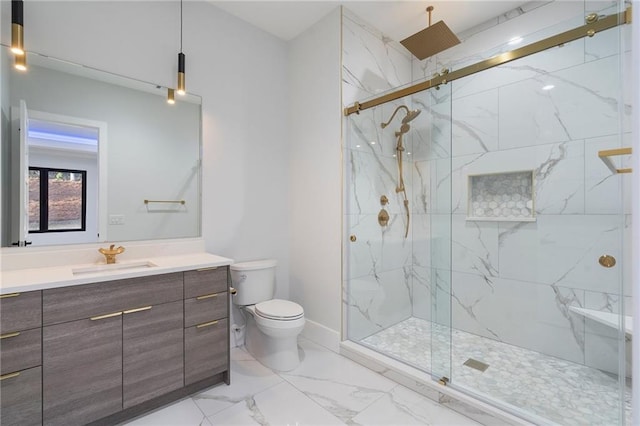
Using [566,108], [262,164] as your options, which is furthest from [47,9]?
[566,108]

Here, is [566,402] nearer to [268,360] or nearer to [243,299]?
[268,360]

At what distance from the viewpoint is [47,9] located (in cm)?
172

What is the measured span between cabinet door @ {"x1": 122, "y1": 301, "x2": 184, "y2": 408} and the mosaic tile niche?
2541 millimetres

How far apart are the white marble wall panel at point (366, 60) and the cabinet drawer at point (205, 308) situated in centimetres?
186

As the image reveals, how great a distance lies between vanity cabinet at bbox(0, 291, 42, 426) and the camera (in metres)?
1.23

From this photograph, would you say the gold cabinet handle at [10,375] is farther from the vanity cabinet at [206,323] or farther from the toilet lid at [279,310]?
the toilet lid at [279,310]

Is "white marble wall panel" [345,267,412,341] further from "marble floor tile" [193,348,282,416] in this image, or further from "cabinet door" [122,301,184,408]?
"cabinet door" [122,301,184,408]

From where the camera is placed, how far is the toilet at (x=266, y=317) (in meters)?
2.09

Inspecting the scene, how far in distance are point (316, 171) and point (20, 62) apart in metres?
2.00

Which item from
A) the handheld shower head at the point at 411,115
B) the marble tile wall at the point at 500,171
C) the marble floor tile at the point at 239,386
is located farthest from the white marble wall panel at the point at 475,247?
the marble floor tile at the point at 239,386

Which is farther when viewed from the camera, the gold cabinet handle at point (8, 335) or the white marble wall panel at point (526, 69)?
the white marble wall panel at point (526, 69)

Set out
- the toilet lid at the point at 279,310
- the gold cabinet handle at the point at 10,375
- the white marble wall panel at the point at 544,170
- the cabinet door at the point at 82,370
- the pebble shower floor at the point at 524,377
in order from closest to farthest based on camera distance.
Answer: the gold cabinet handle at the point at 10,375, the cabinet door at the point at 82,370, the pebble shower floor at the point at 524,377, the white marble wall panel at the point at 544,170, the toilet lid at the point at 279,310

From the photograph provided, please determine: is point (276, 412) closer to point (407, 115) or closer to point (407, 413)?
point (407, 413)

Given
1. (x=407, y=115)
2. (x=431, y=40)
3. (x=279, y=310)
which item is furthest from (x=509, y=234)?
(x=279, y=310)
